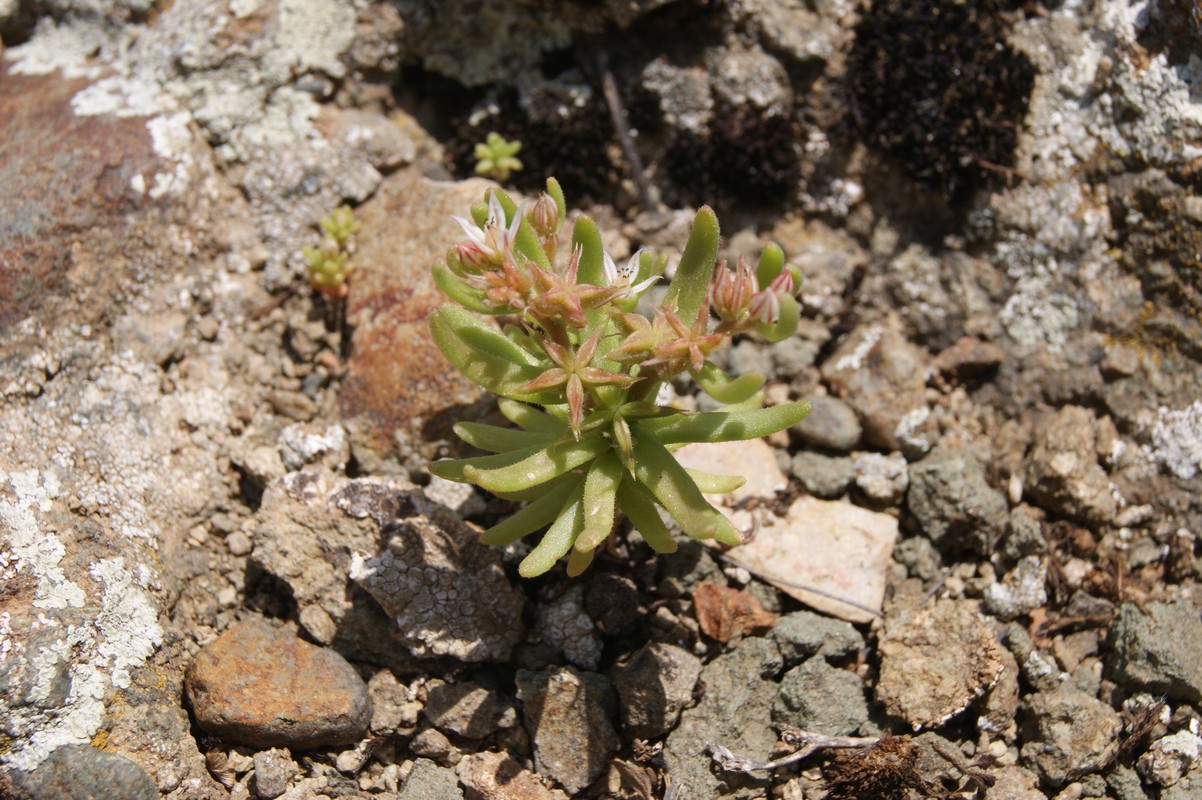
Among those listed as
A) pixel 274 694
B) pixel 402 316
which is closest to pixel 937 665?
pixel 274 694

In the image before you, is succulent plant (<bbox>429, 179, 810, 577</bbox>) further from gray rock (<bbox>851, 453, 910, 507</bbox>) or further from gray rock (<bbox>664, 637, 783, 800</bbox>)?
gray rock (<bbox>851, 453, 910, 507</bbox>)

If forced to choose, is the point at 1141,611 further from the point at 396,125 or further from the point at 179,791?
the point at 396,125

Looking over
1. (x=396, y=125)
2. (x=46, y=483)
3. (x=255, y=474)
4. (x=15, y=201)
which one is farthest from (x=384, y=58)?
(x=46, y=483)

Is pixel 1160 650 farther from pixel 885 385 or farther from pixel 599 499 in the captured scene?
pixel 599 499

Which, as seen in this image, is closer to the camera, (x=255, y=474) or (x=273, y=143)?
(x=255, y=474)

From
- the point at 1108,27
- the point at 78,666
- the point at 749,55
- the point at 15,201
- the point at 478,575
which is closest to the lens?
the point at 78,666

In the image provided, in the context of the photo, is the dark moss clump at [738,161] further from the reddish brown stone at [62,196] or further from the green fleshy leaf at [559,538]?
the reddish brown stone at [62,196]
